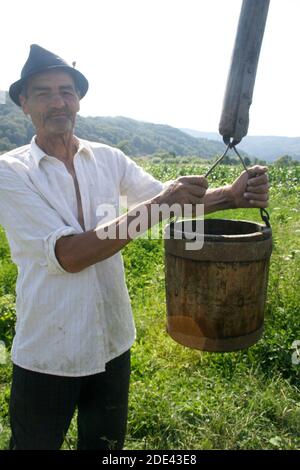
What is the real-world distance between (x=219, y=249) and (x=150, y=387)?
2.10 m

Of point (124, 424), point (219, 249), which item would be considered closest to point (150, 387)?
point (124, 424)

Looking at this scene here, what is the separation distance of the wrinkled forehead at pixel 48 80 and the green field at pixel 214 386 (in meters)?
2.18

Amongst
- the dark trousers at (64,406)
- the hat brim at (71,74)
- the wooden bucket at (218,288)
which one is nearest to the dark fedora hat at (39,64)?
the hat brim at (71,74)

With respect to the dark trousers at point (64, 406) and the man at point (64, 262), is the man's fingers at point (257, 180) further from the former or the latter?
the dark trousers at point (64, 406)

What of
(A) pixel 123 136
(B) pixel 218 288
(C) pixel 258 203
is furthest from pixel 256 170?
(A) pixel 123 136

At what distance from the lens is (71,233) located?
80.4 inches

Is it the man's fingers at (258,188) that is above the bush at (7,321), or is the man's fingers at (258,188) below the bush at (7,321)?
above

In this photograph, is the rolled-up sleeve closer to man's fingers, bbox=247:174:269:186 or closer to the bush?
man's fingers, bbox=247:174:269:186

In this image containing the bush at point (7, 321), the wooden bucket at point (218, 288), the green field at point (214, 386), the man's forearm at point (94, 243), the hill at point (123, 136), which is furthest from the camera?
the hill at point (123, 136)

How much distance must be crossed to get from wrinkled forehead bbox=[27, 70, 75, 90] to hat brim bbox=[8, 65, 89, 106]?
0.07ft

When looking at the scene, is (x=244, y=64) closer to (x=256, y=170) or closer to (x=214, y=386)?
(x=256, y=170)

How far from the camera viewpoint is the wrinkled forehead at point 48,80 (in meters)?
2.35
